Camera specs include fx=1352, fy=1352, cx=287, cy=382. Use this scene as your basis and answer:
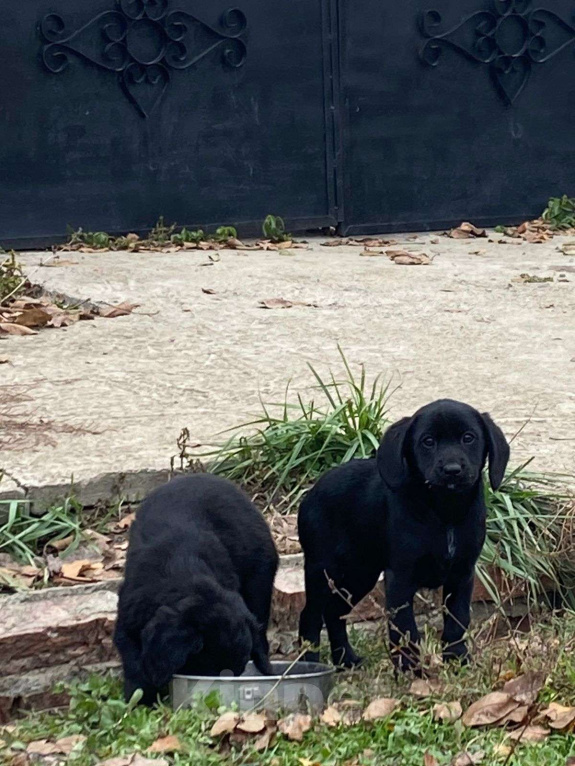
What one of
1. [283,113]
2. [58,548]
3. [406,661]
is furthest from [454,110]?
[406,661]

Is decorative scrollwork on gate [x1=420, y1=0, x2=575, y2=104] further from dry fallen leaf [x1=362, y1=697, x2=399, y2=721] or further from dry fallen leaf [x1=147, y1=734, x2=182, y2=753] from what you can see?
dry fallen leaf [x1=147, y1=734, x2=182, y2=753]

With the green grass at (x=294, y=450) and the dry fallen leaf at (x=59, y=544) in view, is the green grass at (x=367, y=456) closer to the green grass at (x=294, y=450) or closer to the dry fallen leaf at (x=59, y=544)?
the green grass at (x=294, y=450)

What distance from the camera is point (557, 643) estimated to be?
3.99 m

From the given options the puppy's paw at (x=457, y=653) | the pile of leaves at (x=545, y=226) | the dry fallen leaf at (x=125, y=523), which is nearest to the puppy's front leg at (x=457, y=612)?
the puppy's paw at (x=457, y=653)

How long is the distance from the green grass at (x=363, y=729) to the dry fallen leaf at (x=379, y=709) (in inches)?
1.1

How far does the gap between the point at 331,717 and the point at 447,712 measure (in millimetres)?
305

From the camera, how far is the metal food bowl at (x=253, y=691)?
3582 millimetres

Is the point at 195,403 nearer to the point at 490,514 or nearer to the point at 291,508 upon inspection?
the point at 291,508

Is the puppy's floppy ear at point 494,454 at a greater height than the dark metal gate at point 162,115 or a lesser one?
lesser

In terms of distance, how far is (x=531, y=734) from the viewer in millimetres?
3348

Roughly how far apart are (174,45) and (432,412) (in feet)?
25.7

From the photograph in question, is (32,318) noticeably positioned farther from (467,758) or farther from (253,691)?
(467,758)

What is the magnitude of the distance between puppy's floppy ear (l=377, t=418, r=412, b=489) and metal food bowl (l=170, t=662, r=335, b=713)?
67 centimetres

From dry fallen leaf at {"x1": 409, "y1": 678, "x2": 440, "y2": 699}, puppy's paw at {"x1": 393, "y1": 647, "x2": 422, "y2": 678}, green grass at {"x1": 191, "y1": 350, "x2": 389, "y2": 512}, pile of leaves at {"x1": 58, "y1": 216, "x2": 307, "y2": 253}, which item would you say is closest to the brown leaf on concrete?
green grass at {"x1": 191, "y1": 350, "x2": 389, "y2": 512}
